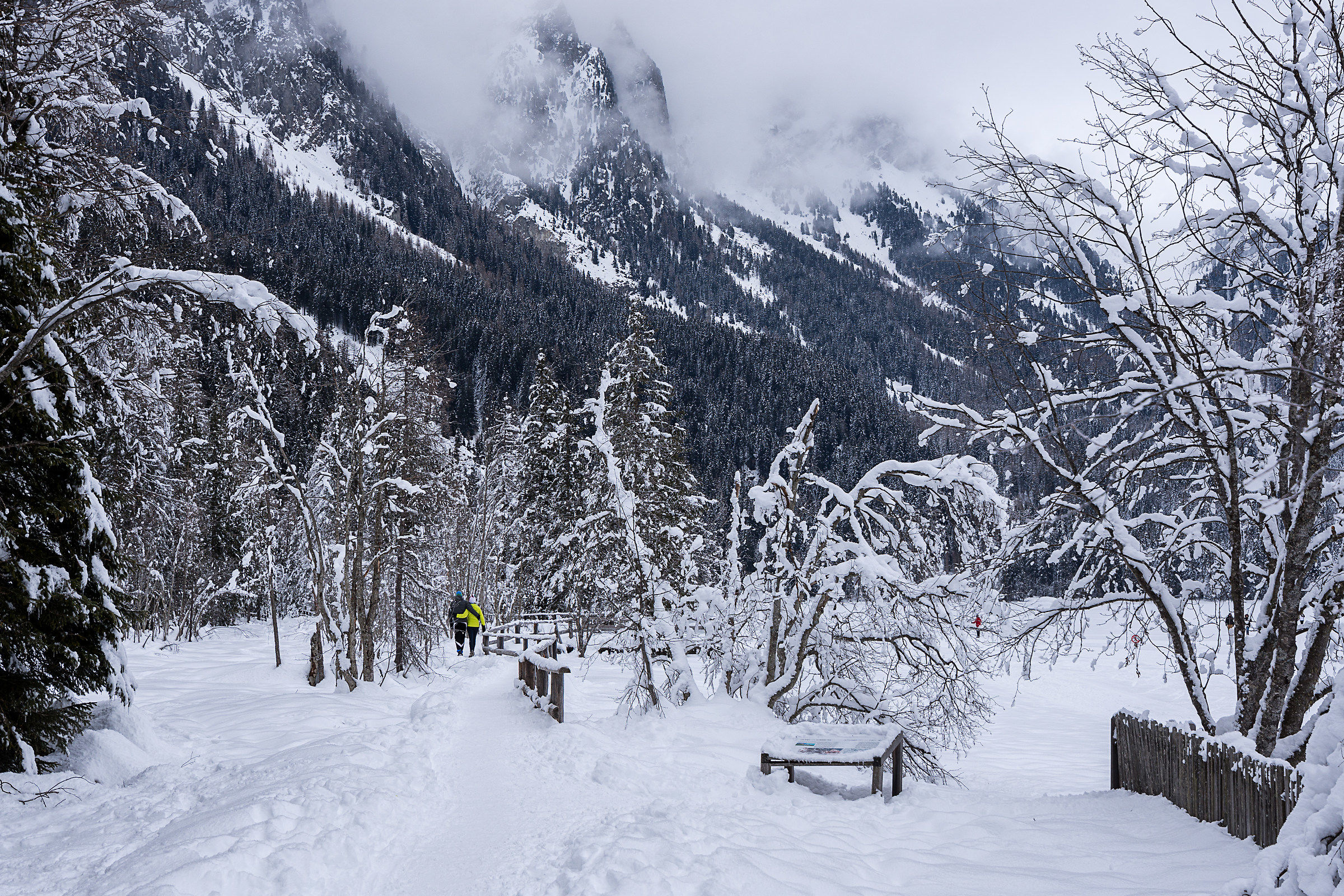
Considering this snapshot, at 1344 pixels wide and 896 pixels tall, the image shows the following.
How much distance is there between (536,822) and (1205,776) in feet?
17.9

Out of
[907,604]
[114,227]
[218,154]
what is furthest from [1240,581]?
[114,227]

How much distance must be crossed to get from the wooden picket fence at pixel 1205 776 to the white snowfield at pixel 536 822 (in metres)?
0.19

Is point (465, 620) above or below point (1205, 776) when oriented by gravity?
below

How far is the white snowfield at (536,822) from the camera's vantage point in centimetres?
487

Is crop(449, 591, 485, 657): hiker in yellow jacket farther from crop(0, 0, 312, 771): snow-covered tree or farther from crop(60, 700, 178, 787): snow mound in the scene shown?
crop(0, 0, 312, 771): snow-covered tree

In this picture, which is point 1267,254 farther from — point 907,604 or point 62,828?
point 62,828

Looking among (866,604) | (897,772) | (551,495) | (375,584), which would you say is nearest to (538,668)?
(866,604)

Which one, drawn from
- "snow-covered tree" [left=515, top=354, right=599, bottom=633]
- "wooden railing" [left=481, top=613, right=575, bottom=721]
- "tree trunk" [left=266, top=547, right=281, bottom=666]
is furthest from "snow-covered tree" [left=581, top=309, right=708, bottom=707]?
"tree trunk" [left=266, top=547, right=281, bottom=666]

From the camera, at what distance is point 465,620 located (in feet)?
67.7

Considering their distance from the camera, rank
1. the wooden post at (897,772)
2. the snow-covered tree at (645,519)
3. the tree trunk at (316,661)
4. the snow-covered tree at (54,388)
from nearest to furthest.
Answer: the snow-covered tree at (54,388), the wooden post at (897,772), the snow-covered tree at (645,519), the tree trunk at (316,661)

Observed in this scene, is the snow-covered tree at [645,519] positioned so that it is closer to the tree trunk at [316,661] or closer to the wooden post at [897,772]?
the wooden post at [897,772]

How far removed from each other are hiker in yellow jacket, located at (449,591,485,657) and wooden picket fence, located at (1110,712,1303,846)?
16.4 m

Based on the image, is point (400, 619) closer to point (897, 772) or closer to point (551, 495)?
point (551, 495)

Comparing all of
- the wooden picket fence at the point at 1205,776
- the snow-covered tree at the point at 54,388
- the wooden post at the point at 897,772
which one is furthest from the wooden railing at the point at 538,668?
the wooden picket fence at the point at 1205,776
